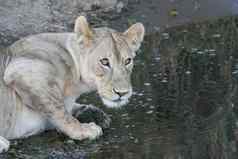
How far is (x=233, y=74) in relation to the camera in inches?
351

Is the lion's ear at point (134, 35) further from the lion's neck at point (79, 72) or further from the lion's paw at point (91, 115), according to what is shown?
the lion's paw at point (91, 115)

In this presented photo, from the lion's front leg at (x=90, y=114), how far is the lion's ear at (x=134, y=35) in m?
0.69


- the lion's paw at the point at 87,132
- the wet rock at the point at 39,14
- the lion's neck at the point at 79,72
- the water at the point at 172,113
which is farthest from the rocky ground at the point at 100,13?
the lion's paw at the point at 87,132

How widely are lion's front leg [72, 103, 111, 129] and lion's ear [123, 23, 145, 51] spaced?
69cm

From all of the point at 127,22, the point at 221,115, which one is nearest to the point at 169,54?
the point at 127,22

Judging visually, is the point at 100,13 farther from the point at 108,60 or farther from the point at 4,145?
the point at 4,145

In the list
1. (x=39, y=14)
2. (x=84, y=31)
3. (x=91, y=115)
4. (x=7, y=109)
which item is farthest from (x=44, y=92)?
(x=39, y=14)

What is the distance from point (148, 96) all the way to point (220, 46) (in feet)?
8.53

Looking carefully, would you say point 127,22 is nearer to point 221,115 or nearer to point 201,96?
point 201,96

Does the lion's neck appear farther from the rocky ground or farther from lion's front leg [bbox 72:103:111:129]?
the rocky ground

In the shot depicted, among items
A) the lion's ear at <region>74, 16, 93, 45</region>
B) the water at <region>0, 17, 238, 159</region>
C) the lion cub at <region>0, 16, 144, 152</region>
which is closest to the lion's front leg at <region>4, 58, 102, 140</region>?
the lion cub at <region>0, 16, 144, 152</region>

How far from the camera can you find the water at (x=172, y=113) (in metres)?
6.43

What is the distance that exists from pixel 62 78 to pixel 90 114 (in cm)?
64

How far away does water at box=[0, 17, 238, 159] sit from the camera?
21.1 feet
